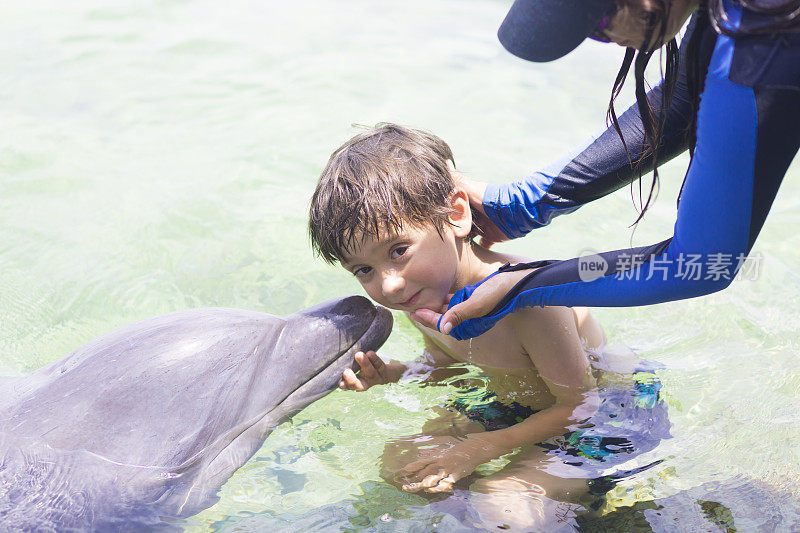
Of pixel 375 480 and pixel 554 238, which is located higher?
pixel 554 238

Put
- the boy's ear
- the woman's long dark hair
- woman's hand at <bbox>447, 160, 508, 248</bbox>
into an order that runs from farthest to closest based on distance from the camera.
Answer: woman's hand at <bbox>447, 160, 508, 248</bbox>, the boy's ear, the woman's long dark hair

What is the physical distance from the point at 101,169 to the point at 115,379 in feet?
12.5

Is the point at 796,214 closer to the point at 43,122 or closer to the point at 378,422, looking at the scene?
the point at 378,422

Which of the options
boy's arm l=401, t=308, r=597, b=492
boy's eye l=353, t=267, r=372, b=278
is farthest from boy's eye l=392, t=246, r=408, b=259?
boy's arm l=401, t=308, r=597, b=492

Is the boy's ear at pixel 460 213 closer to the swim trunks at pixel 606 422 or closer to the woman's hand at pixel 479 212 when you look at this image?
the woman's hand at pixel 479 212

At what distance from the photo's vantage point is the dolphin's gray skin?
9.27ft

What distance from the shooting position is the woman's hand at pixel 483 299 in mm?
2904

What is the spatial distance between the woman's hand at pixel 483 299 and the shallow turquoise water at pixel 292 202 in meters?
0.83

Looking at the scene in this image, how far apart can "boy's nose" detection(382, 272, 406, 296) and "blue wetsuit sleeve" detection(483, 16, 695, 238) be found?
0.73 m

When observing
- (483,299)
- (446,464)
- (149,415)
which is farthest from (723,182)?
(149,415)

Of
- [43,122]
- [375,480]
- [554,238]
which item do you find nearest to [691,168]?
[375,480]

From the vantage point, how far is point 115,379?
292cm

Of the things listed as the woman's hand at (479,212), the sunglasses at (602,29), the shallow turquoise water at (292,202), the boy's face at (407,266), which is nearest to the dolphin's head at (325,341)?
the boy's face at (407,266)

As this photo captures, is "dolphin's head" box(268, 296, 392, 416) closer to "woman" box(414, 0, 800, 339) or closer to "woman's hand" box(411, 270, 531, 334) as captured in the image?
"woman's hand" box(411, 270, 531, 334)
